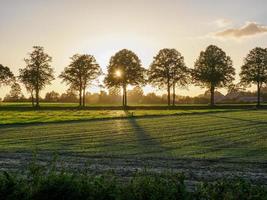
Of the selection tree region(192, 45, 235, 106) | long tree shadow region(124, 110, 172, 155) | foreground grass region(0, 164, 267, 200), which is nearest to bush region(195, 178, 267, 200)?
foreground grass region(0, 164, 267, 200)

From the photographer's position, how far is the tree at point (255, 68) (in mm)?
124106

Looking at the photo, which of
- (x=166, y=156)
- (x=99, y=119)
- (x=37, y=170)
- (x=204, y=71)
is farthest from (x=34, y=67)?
(x=37, y=170)

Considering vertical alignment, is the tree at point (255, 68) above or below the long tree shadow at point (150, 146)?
above

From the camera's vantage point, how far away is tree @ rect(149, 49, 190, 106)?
400 ft

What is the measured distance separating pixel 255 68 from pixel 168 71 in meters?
24.2

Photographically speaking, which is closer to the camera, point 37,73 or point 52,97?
point 37,73

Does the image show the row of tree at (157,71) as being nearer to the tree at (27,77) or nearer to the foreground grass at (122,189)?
the tree at (27,77)

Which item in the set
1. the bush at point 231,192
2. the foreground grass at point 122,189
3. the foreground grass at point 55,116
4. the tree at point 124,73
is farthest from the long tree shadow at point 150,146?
the tree at point 124,73

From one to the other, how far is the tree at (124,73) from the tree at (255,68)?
29.1 m

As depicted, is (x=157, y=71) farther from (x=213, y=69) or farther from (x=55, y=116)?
(x=55, y=116)

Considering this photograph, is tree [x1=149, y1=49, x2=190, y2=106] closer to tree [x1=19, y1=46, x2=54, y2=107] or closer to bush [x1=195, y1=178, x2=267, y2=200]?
tree [x1=19, y1=46, x2=54, y2=107]

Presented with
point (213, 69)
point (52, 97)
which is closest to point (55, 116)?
point (213, 69)

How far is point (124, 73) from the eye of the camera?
117m

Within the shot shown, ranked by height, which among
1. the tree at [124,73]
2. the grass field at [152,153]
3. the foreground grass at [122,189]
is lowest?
the grass field at [152,153]
